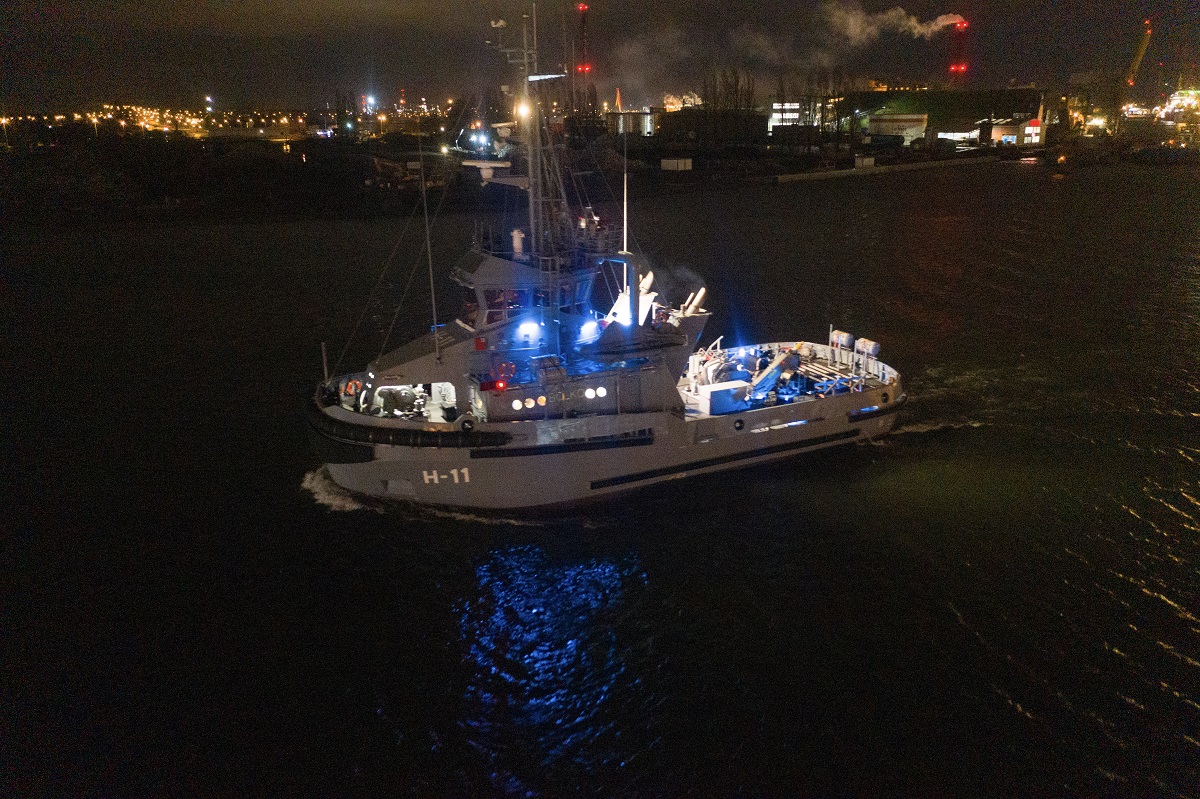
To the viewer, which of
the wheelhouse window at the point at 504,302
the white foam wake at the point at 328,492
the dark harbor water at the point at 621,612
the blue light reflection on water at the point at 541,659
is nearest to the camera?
the dark harbor water at the point at 621,612

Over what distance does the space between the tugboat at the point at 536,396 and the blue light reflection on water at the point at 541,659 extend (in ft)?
6.49

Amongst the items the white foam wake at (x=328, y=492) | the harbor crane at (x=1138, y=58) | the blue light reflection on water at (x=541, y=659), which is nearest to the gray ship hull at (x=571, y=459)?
the white foam wake at (x=328, y=492)

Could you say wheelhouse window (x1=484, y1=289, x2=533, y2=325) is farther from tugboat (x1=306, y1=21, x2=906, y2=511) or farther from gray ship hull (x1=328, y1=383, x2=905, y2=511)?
gray ship hull (x1=328, y1=383, x2=905, y2=511)

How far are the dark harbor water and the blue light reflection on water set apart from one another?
5cm

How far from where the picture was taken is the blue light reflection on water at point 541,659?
10.8m

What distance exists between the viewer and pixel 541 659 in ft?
40.8

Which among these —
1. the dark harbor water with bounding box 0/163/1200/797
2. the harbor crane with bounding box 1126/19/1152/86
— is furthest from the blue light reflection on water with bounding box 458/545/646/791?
the harbor crane with bounding box 1126/19/1152/86

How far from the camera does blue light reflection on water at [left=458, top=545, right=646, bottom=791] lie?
35.5 feet

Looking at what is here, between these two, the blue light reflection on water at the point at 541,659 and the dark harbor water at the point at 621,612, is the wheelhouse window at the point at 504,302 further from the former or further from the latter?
the blue light reflection on water at the point at 541,659

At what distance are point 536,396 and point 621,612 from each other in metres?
4.71

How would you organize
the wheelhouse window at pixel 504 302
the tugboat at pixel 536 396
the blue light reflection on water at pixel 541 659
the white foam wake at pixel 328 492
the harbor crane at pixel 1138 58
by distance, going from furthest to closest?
the harbor crane at pixel 1138 58 < the white foam wake at pixel 328 492 < the wheelhouse window at pixel 504 302 < the tugboat at pixel 536 396 < the blue light reflection on water at pixel 541 659

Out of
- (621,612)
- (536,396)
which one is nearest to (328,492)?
(536,396)

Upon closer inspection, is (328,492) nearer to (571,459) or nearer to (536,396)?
(536,396)

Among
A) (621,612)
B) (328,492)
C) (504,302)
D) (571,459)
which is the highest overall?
(504,302)
